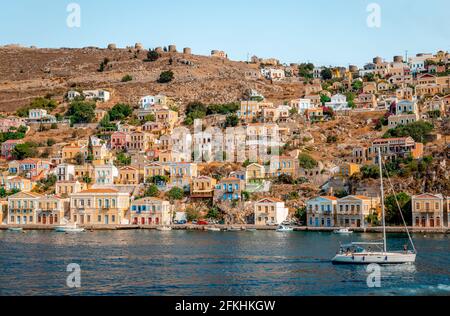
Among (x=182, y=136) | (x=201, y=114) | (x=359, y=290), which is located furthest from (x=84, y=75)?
(x=359, y=290)

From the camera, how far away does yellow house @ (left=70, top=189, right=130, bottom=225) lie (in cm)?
7162

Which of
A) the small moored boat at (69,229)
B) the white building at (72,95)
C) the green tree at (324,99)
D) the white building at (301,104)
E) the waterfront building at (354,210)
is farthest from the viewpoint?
the white building at (72,95)

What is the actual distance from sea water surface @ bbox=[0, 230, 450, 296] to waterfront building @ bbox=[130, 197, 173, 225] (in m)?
12.3

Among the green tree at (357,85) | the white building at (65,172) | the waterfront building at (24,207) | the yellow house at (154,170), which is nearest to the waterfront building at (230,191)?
the yellow house at (154,170)

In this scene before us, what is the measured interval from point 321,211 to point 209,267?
28761 mm

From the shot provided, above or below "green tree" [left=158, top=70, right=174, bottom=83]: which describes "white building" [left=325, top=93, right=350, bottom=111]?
below

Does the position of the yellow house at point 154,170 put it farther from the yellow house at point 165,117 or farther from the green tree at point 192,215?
the yellow house at point 165,117

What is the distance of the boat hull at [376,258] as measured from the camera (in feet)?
138

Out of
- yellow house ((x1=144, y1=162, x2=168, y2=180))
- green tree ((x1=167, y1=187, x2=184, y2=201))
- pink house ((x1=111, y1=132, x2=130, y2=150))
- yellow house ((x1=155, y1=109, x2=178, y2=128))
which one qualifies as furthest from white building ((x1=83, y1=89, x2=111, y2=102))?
green tree ((x1=167, y1=187, x2=184, y2=201))

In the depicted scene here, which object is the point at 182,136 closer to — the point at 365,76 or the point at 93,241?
the point at 93,241

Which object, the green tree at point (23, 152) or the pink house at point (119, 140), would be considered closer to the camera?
the green tree at point (23, 152)

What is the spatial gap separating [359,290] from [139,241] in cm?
2530

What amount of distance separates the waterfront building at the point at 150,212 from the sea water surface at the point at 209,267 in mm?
12294

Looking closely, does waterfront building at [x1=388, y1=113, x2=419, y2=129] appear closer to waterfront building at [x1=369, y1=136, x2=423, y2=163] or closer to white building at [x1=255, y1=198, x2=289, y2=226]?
waterfront building at [x1=369, y1=136, x2=423, y2=163]
